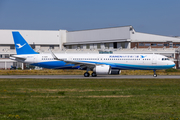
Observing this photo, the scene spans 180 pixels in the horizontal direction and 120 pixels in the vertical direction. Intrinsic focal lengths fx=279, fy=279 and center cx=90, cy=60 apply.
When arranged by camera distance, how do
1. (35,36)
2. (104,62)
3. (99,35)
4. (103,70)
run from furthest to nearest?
(35,36)
(99,35)
(104,62)
(103,70)

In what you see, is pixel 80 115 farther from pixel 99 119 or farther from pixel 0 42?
pixel 0 42

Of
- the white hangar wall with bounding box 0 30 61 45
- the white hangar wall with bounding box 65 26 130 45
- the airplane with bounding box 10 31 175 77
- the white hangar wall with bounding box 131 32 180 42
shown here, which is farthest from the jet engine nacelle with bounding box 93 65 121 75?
the white hangar wall with bounding box 0 30 61 45

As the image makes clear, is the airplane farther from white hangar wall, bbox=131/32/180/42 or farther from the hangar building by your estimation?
white hangar wall, bbox=131/32/180/42

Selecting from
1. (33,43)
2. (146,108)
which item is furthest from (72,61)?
(33,43)

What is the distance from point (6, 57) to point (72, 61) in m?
48.4

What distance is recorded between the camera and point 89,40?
105m

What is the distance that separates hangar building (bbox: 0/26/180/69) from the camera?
86562 millimetres

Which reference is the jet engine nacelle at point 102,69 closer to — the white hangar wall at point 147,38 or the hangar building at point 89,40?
the hangar building at point 89,40

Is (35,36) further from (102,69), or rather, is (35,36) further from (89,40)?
(102,69)

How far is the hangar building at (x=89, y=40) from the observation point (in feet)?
284

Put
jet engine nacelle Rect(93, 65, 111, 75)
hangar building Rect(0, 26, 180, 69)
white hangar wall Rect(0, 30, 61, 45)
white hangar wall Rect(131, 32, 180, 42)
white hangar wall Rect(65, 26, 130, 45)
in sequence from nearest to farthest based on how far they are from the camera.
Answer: jet engine nacelle Rect(93, 65, 111, 75), hangar building Rect(0, 26, 180, 69), white hangar wall Rect(131, 32, 180, 42), white hangar wall Rect(65, 26, 130, 45), white hangar wall Rect(0, 30, 61, 45)

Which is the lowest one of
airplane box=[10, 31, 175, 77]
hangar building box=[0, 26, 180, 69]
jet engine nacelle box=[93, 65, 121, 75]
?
jet engine nacelle box=[93, 65, 121, 75]

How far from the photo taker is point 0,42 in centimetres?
10106

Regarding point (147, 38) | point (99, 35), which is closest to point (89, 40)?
point (99, 35)
